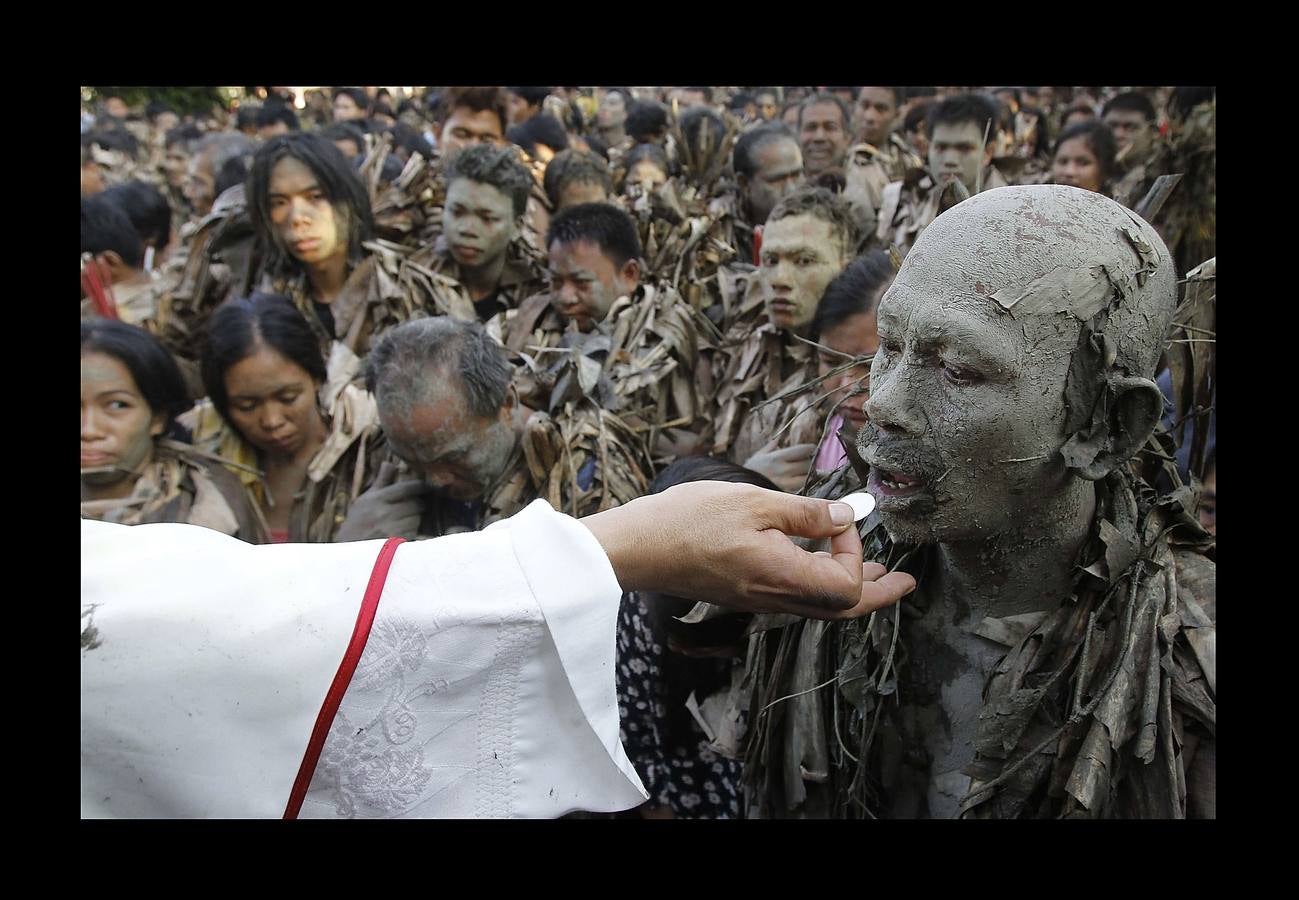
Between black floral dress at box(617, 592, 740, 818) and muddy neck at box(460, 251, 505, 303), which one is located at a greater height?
muddy neck at box(460, 251, 505, 303)

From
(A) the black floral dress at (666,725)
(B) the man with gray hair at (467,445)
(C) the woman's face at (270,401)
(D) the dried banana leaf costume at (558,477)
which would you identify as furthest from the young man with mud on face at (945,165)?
(A) the black floral dress at (666,725)

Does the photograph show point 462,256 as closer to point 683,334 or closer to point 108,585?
point 683,334

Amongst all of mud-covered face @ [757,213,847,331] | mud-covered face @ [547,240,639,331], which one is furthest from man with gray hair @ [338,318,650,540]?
mud-covered face @ [547,240,639,331]

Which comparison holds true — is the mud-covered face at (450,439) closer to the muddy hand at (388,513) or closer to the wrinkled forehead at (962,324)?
the muddy hand at (388,513)

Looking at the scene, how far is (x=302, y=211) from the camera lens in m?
5.87

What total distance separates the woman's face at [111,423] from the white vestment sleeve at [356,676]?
2.43 meters

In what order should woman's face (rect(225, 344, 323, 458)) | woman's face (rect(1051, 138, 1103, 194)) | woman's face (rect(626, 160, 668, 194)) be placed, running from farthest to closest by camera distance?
woman's face (rect(626, 160, 668, 194)) → woman's face (rect(1051, 138, 1103, 194)) → woman's face (rect(225, 344, 323, 458))

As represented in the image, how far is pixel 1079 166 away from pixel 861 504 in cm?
605

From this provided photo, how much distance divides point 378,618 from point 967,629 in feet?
4.22

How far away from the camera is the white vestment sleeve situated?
5.72 feet

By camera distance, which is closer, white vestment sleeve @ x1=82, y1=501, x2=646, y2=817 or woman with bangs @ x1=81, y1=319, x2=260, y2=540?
white vestment sleeve @ x1=82, y1=501, x2=646, y2=817

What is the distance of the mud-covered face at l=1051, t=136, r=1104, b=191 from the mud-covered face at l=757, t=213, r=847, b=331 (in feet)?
11.2

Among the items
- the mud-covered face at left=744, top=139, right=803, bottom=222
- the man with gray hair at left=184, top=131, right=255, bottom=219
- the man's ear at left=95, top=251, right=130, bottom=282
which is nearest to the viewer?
the man's ear at left=95, top=251, right=130, bottom=282

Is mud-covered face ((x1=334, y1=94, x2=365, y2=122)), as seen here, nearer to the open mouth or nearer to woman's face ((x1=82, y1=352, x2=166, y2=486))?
woman's face ((x1=82, y1=352, x2=166, y2=486))
